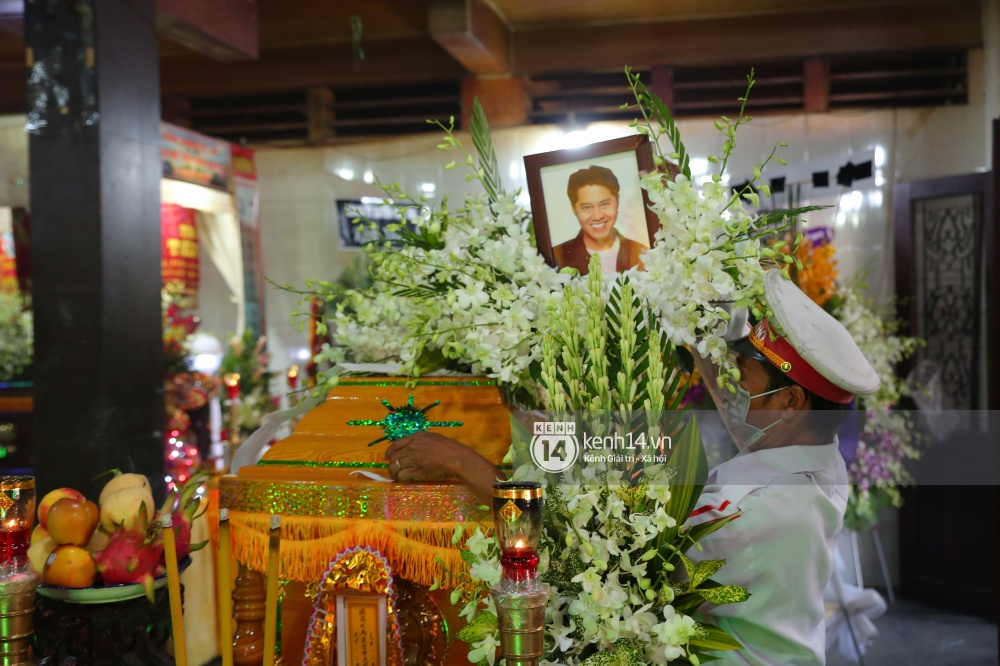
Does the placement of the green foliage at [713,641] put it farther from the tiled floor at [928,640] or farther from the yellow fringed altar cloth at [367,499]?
the tiled floor at [928,640]

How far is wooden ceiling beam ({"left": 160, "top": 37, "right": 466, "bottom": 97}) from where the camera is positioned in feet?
17.5

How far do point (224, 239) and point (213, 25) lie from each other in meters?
1.63

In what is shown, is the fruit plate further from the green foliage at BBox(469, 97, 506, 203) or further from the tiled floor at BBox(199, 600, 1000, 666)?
the tiled floor at BBox(199, 600, 1000, 666)

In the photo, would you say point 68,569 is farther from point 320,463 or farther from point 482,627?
point 482,627

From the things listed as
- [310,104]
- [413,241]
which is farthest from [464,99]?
[413,241]

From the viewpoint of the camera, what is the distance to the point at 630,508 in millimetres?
1175

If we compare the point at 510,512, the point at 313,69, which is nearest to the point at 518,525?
the point at 510,512

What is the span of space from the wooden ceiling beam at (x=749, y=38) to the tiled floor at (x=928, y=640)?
302 centimetres

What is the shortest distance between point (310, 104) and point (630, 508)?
4.94 m

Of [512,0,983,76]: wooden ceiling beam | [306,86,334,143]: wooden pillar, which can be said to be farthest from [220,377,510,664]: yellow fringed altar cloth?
[306,86,334,143]: wooden pillar

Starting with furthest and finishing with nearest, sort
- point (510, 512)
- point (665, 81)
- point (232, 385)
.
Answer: point (665, 81) < point (232, 385) < point (510, 512)

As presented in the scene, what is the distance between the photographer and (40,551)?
1.42 m

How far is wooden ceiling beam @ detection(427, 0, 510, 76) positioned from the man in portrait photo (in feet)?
10.1

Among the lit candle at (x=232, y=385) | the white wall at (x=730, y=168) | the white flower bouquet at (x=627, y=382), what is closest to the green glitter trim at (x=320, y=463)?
the white flower bouquet at (x=627, y=382)
